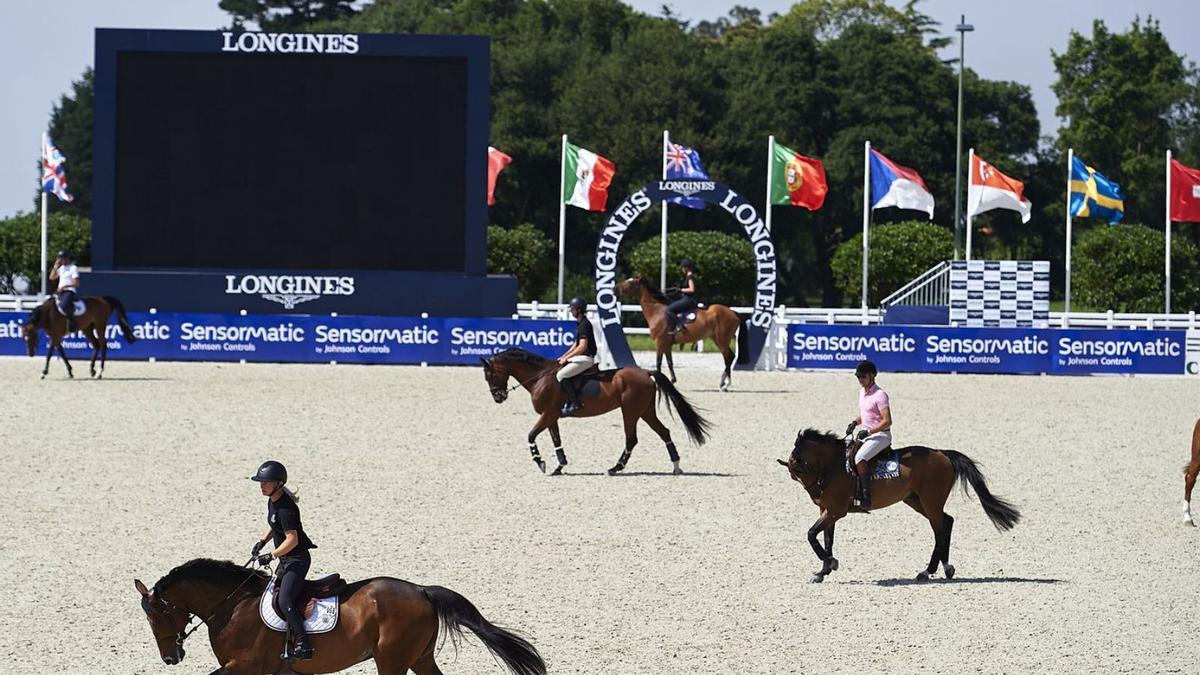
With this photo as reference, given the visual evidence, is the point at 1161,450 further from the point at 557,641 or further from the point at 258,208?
the point at 258,208

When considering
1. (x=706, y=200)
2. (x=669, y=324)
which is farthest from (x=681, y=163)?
(x=669, y=324)

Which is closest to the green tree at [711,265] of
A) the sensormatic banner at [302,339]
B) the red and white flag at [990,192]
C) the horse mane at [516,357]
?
the red and white flag at [990,192]

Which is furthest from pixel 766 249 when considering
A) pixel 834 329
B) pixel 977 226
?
pixel 977 226

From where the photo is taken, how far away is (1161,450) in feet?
74.0

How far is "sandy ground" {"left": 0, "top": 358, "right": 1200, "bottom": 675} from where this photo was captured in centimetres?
1129

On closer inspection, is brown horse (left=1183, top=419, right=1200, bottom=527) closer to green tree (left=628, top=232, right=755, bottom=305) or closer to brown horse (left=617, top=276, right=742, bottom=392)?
brown horse (left=617, top=276, right=742, bottom=392)

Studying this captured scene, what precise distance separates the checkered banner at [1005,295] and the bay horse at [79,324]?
1840cm

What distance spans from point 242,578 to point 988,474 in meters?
12.6

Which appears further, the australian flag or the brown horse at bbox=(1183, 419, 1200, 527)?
the australian flag

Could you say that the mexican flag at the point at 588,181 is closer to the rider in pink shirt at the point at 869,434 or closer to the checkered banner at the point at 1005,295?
the checkered banner at the point at 1005,295

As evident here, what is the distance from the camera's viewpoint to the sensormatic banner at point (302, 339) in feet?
116

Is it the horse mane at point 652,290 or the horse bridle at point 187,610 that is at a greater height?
the horse mane at point 652,290

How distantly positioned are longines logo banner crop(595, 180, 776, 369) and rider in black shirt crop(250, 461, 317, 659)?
25259mm

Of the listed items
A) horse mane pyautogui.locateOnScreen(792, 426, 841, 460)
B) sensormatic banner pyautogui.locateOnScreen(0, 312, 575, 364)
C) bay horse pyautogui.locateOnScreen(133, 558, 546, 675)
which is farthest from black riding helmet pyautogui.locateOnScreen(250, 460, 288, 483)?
sensormatic banner pyautogui.locateOnScreen(0, 312, 575, 364)
